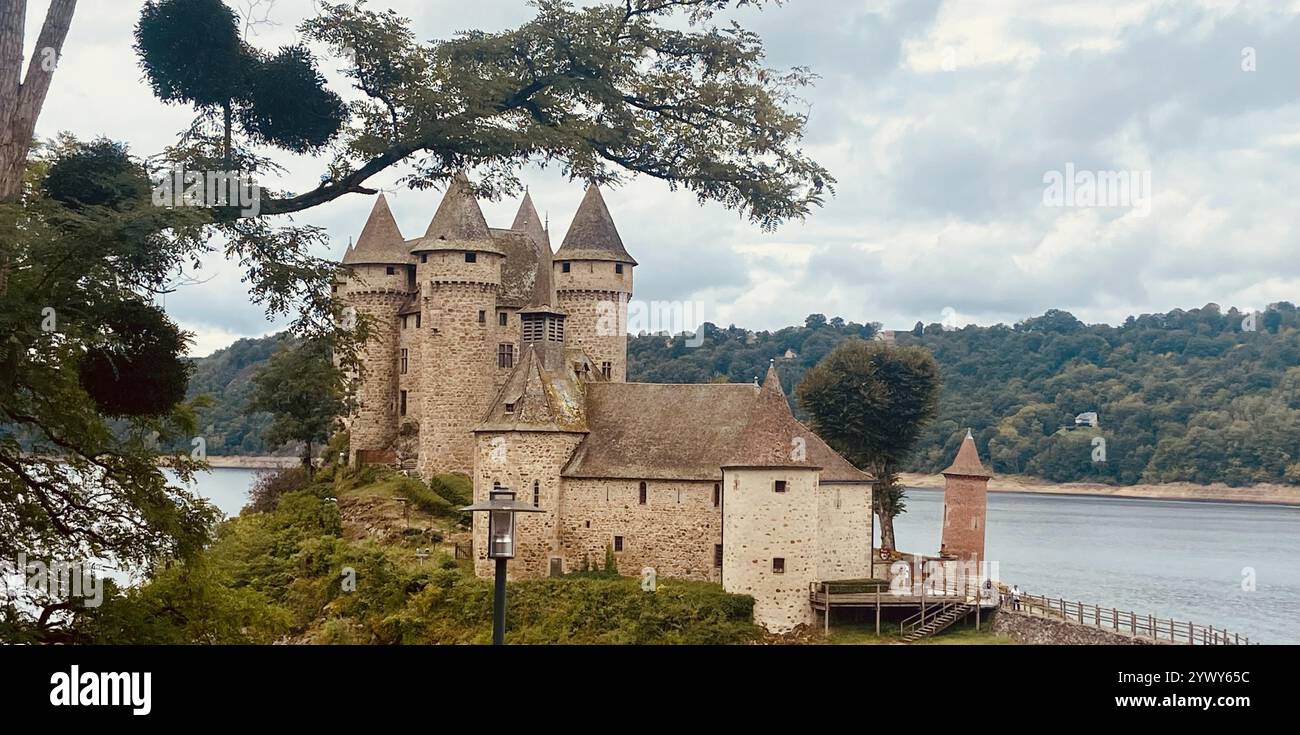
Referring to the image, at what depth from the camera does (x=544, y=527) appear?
44.0 m

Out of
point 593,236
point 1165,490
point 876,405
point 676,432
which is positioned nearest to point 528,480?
point 676,432

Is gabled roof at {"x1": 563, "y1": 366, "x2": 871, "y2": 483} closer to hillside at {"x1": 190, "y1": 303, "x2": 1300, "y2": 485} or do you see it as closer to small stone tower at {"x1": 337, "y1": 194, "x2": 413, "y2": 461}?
small stone tower at {"x1": 337, "y1": 194, "x2": 413, "y2": 461}

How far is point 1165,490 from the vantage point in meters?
106

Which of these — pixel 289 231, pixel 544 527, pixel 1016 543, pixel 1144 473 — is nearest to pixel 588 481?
pixel 544 527

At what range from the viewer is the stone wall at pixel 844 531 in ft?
149

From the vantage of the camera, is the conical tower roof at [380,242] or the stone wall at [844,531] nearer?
the stone wall at [844,531]

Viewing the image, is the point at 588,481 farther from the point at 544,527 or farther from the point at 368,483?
the point at 368,483

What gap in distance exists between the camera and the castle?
41.8 meters

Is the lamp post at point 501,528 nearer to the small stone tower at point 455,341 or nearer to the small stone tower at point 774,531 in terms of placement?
the small stone tower at point 774,531

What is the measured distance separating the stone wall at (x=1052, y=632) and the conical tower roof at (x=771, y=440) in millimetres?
8493

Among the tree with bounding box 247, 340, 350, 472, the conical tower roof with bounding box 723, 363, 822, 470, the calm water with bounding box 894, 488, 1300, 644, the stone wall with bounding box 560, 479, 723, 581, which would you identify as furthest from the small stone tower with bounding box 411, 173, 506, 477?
the calm water with bounding box 894, 488, 1300, 644

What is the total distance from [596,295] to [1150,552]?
204ft

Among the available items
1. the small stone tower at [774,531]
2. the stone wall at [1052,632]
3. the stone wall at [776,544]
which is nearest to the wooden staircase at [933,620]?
the stone wall at [1052,632]

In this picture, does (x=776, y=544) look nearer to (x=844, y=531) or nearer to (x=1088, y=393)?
(x=844, y=531)
